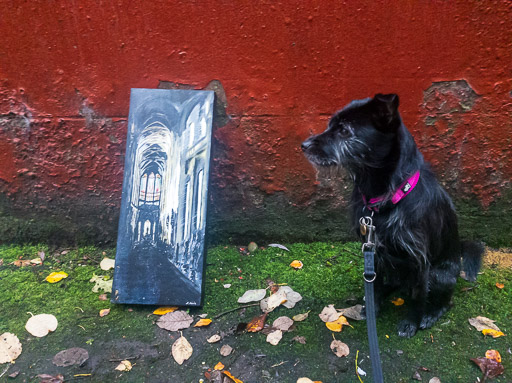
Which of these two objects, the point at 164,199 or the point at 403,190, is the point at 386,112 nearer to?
the point at 403,190

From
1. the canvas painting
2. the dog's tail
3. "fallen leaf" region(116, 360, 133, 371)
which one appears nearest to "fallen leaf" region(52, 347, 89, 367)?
"fallen leaf" region(116, 360, 133, 371)

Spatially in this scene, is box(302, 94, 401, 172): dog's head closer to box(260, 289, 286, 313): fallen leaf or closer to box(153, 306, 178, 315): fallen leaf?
box(260, 289, 286, 313): fallen leaf

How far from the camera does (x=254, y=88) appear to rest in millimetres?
3000

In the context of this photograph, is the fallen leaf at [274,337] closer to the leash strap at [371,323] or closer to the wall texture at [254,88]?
the leash strap at [371,323]

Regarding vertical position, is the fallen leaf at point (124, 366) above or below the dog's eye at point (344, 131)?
below

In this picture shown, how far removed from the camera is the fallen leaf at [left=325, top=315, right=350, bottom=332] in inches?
99.0

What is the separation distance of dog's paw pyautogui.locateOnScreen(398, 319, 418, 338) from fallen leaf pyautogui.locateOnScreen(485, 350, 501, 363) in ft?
1.37

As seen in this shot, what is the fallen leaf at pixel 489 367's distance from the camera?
84.5 inches

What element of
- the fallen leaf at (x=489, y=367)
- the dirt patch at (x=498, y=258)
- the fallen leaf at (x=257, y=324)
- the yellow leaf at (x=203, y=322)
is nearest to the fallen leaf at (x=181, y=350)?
the yellow leaf at (x=203, y=322)

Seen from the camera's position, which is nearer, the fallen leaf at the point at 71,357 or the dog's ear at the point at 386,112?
the dog's ear at the point at 386,112

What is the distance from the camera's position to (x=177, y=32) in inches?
113

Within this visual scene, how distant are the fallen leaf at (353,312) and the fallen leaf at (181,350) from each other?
1101 mm

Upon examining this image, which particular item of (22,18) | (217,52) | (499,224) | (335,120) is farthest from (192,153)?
(499,224)

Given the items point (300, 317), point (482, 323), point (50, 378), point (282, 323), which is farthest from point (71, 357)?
point (482, 323)
